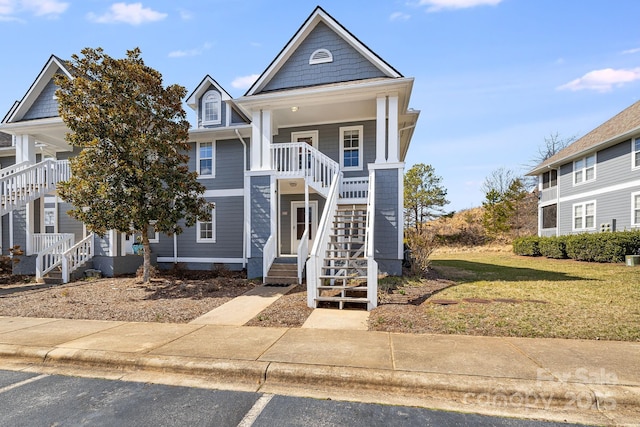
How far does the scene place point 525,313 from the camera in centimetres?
611

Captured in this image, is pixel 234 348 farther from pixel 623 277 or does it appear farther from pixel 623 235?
pixel 623 235

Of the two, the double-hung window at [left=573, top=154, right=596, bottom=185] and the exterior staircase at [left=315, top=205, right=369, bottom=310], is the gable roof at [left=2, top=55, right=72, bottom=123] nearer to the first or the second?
the exterior staircase at [left=315, top=205, right=369, bottom=310]

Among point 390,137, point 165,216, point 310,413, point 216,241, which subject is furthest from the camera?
point 216,241

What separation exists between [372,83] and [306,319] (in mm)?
7282

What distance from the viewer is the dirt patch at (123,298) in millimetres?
6887

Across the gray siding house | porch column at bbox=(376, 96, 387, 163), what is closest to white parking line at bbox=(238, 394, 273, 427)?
porch column at bbox=(376, 96, 387, 163)

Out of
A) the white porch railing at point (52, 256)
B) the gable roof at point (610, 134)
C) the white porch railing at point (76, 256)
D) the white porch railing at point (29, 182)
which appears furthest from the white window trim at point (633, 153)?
the white porch railing at point (29, 182)

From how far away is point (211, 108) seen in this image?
14703 mm

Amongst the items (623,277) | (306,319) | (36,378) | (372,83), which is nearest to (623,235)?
(623,277)

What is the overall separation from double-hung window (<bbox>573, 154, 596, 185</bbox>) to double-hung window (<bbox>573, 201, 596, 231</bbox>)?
147 centimetres

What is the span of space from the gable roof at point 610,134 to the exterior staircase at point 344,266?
1450 centimetres

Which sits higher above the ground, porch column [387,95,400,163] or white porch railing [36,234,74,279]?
porch column [387,95,400,163]

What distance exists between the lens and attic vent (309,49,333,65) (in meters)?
11.2

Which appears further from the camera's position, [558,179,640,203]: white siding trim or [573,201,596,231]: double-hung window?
[573,201,596,231]: double-hung window
